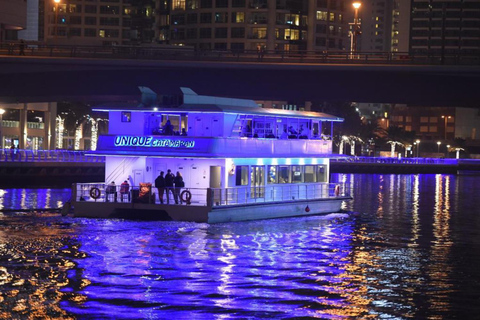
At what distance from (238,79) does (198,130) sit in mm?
26550

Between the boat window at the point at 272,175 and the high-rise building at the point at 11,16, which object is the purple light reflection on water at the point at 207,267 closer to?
the boat window at the point at 272,175

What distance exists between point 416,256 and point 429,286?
305 inches

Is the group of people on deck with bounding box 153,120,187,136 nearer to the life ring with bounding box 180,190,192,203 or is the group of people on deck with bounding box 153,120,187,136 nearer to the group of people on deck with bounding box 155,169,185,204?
the group of people on deck with bounding box 155,169,185,204

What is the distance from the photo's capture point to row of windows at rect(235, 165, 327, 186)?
47719 mm

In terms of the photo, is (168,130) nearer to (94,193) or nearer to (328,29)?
(94,193)

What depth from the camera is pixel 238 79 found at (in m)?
72.6

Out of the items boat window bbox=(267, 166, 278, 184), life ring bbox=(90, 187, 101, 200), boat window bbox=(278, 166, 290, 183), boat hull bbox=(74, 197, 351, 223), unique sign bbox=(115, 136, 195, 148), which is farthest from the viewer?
boat window bbox=(278, 166, 290, 183)

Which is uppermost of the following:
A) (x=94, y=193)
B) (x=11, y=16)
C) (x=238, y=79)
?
(x=11, y=16)

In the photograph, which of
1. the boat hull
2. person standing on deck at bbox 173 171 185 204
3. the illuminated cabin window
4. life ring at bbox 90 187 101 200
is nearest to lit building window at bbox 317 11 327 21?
the boat hull

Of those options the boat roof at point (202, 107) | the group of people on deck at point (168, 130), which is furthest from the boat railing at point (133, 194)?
the boat roof at point (202, 107)

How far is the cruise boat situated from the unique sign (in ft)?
0.17

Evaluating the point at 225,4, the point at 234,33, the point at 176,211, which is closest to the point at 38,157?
the point at 176,211

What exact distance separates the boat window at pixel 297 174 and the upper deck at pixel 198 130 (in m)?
1.91

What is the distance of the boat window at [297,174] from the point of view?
52062 millimetres
